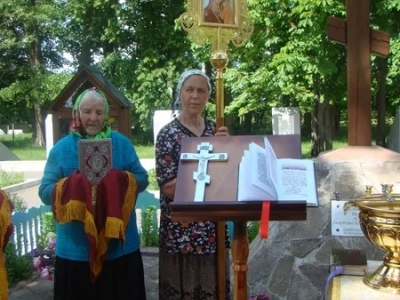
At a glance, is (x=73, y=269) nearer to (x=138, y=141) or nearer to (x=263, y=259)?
(x=263, y=259)

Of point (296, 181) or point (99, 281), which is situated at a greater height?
point (296, 181)

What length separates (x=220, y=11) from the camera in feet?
9.85

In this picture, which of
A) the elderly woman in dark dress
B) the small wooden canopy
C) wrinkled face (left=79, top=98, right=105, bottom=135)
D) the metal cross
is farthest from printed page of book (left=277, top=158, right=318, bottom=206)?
the small wooden canopy

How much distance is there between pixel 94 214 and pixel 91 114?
1.74 feet

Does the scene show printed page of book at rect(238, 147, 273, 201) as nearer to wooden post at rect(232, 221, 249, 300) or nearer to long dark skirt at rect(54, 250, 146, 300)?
wooden post at rect(232, 221, 249, 300)

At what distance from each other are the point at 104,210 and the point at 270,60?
10089 millimetres

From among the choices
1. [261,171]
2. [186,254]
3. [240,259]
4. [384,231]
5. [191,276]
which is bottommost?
[191,276]

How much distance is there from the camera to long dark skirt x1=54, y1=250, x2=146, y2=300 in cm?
262

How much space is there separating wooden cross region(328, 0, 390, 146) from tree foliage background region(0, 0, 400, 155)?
21.0 feet

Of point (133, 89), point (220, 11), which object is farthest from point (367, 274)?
point (133, 89)

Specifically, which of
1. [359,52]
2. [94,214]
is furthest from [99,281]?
[359,52]

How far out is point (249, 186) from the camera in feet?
6.12

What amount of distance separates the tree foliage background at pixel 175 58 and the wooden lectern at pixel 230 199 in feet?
27.3

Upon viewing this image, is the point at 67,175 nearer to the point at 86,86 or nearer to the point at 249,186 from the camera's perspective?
the point at 249,186
